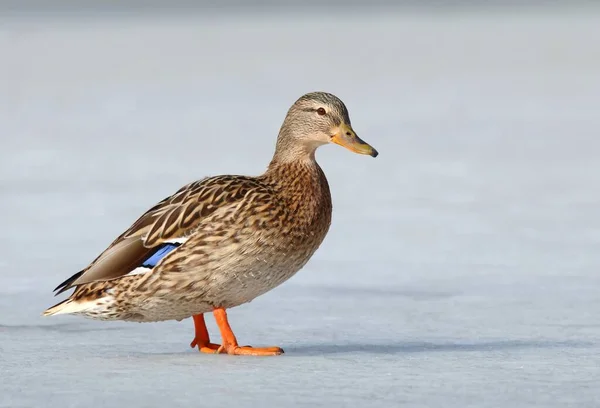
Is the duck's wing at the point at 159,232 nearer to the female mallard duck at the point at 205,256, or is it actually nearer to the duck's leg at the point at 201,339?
the female mallard duck at the point at 205,256

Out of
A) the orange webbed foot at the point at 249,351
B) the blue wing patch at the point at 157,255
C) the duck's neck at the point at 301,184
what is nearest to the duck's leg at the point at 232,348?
the orange webbed foot at the point at 249,351

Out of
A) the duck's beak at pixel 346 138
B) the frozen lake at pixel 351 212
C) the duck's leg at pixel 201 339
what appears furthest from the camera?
the duck's beak at pixel 346 138

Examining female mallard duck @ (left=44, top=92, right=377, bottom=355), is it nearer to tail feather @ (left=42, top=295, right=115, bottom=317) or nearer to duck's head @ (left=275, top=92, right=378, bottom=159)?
tail feather @ (left=42, top=295, right=115, bottom=317)

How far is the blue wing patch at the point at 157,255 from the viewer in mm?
4551

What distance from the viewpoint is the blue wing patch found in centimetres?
455

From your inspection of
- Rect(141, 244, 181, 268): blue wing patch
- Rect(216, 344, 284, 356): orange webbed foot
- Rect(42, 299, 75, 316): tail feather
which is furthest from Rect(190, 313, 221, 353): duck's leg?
Rect(42, 299, 75, 316): tail feather

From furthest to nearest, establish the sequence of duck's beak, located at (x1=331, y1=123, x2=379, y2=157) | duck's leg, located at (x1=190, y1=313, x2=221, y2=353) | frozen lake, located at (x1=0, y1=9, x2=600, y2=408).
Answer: duck's beak, located at (x1=331, y1=123, x2=379, y2=157)
duck's leg, located at (x1=190, y1=313, x2=221, y2=353)
frozen lake, located at (x1=0, y1=9, x2=600, y2=408)

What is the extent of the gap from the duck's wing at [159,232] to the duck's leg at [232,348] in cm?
28

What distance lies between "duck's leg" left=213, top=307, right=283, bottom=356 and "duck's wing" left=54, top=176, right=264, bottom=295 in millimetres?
284

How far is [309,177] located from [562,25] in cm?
1565

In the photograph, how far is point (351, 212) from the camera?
7.77 m

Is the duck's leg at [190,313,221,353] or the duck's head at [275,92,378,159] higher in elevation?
the duck's head at [275,92,378,159]

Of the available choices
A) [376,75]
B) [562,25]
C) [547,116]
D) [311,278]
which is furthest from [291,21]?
[311,278]

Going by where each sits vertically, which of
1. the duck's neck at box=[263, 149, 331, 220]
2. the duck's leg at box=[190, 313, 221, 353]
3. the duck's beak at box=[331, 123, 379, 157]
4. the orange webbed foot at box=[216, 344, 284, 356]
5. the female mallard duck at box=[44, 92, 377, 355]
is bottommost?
the orange webbed foot at box=[216, 344, 284, 356]
